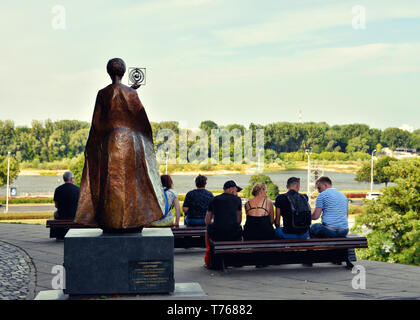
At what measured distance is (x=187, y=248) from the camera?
34.5 feet

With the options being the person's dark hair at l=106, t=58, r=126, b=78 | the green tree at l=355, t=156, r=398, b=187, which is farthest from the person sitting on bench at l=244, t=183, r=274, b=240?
the green tree at l=355, t=156, r=398, b=187

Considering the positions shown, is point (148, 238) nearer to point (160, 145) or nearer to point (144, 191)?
point (144, 191)

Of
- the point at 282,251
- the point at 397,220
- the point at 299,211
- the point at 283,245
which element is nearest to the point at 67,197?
the point at 282,251

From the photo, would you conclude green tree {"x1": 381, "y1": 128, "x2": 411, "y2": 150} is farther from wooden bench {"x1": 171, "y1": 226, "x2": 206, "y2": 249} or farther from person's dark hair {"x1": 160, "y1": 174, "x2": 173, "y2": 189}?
person's dark hair {"x1": 160, "y1": 174, "x2": 173, "y2": 189}

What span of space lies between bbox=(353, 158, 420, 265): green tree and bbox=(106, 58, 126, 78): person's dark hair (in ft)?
69.1

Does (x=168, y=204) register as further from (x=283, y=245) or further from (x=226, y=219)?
(x=283, y=245)

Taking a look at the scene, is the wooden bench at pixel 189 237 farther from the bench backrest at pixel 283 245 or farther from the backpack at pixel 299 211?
the backpack at pixel 299 211

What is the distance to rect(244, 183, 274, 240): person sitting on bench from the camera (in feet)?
26.6

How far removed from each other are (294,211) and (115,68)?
10.4 feet

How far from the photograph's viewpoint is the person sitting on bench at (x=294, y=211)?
808cm

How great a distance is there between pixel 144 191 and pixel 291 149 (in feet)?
348

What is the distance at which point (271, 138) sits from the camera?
109 meters
